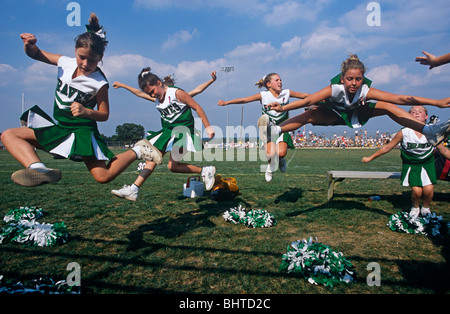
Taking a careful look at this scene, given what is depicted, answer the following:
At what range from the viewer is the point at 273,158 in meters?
6.49

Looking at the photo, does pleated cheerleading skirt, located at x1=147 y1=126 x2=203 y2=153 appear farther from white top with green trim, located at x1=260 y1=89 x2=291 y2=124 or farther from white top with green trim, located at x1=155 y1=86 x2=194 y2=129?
white top with green trim, located at x1=260 y1=89 x2=291 y2=124

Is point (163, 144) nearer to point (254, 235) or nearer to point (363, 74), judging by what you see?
point (254, 235)

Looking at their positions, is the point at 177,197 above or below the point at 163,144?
below

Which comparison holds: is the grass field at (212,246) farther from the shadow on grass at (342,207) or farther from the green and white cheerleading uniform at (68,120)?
the green and white cheerleading uniform at (68,120)

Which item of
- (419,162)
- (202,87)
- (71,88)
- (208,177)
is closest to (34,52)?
(71,88)

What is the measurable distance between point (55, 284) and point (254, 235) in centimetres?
273

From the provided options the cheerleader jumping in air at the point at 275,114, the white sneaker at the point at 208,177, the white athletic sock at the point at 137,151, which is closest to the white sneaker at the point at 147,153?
the white athletic sock at the point at 137,151

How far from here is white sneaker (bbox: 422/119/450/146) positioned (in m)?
3.17

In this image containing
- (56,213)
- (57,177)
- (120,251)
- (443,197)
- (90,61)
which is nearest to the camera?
(57,177)

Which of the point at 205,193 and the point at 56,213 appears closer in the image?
the point at 56,213

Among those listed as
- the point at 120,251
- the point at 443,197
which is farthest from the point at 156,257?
the point at 443,197

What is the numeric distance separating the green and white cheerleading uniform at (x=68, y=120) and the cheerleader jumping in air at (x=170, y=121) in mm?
1227

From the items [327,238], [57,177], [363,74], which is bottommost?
[327,238]

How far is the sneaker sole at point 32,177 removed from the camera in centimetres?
284
